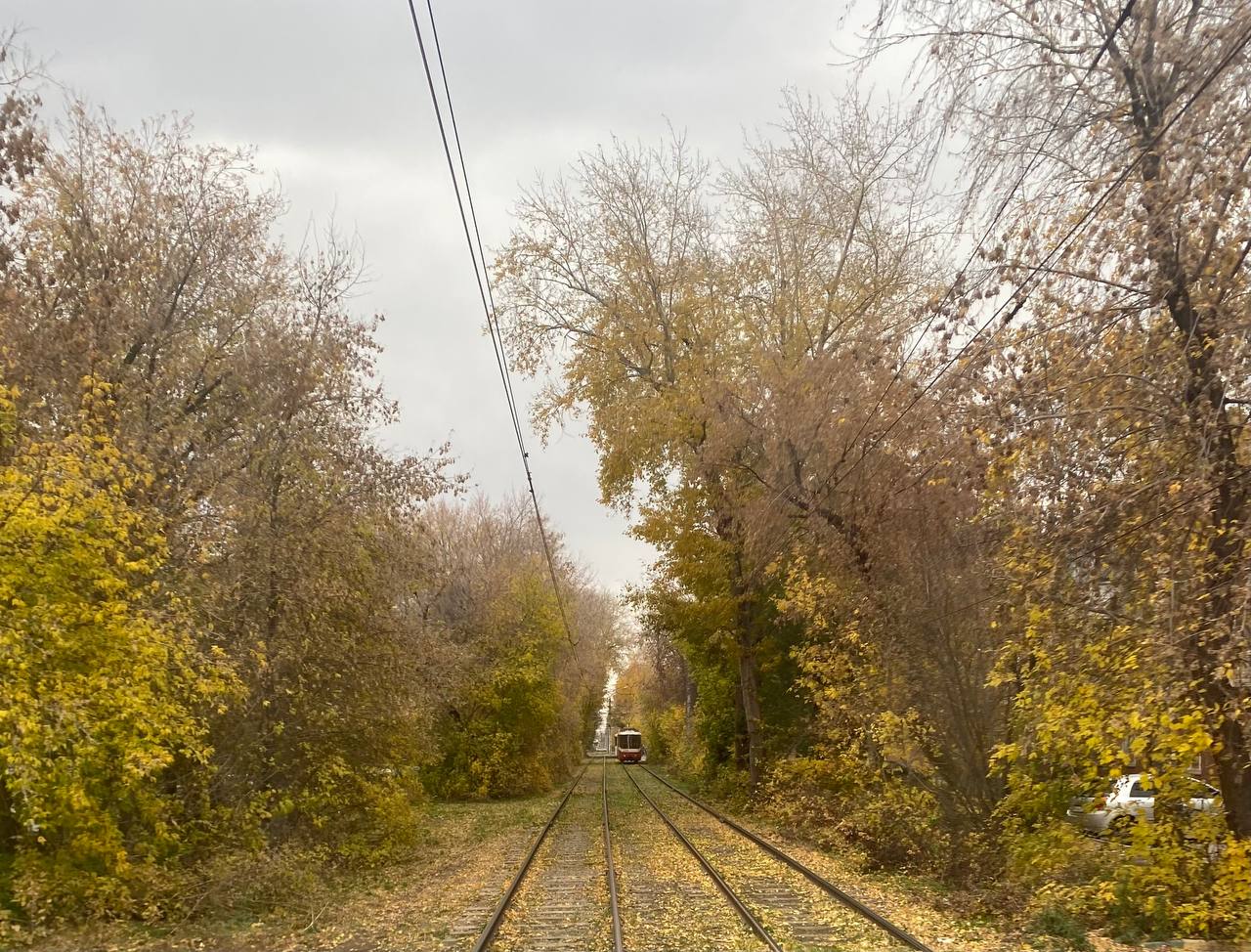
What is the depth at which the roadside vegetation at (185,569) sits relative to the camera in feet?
28.8

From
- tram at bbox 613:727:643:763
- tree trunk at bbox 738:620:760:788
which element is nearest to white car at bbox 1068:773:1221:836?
tree trunk at bbox 738:620:760:788

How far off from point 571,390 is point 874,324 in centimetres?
1108

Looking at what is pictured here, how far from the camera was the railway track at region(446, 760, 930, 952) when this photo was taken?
9.56 meters

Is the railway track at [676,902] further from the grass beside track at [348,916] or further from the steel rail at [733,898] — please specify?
the grass beside track at [348,916]

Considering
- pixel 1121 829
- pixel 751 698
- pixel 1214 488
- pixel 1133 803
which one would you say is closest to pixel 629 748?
pixel 751 698

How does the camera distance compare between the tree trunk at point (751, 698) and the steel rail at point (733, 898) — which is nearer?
the steel rail at point (733, 898)

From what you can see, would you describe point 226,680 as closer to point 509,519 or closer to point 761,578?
point 761,578

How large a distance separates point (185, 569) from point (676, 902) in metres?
7.60

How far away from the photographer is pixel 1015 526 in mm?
9367

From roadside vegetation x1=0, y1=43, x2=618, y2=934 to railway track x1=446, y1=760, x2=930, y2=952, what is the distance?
11.5 feet

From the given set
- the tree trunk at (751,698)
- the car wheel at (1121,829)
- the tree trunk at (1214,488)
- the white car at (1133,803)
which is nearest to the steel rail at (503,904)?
the white car at (1133,803)

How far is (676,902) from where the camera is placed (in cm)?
1173

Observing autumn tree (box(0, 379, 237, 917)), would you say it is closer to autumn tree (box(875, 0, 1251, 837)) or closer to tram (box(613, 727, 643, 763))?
autumn tree (box(875, 0, 1251, 837))

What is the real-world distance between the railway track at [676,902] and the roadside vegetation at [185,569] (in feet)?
11.5
